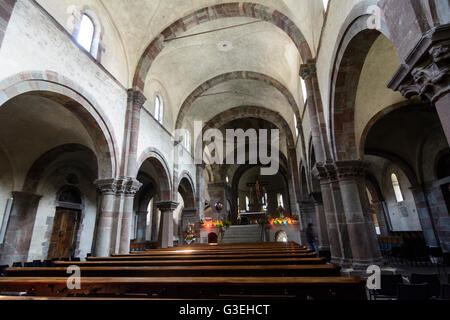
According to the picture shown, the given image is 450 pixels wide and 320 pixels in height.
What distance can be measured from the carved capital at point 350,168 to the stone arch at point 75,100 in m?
7.22

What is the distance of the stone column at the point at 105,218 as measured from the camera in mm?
7336

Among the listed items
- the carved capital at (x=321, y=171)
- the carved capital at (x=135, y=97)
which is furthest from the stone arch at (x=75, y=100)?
the carved capital at (x=321, y=171)

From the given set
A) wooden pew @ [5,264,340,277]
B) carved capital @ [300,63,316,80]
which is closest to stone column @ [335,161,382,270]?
carved capital @ [300,63,316,80]

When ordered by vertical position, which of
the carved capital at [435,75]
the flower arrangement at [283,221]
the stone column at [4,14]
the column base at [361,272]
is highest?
the stone column at [4,14]

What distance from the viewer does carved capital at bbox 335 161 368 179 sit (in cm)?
633

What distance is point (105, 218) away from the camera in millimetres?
7598

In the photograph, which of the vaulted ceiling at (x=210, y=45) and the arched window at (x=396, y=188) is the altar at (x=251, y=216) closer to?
the vaulted ceiling at (x=210, y=45)

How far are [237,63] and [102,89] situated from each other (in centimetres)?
795

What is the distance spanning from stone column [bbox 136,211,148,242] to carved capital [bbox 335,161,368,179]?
50.0 ft

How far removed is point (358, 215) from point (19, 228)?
41.7 feet

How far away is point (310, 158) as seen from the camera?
10.7m

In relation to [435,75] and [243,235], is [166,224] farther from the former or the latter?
[435,75]
